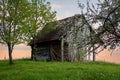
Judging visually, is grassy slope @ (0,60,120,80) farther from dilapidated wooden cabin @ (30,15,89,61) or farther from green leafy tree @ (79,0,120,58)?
dilapidated wooden cabin @ (30,15,89,61)

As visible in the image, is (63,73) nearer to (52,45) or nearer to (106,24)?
(106,24)

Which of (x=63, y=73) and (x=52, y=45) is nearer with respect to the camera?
(x=63, y=73)

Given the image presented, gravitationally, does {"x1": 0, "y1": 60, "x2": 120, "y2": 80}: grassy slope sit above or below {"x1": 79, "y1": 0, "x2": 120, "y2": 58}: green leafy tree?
below

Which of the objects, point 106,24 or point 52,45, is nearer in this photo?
point 106,24

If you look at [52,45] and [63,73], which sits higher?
[52,45]

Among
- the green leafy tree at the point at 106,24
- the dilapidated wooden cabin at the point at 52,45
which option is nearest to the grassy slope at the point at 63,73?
the green leafy tree at the point at 106,24

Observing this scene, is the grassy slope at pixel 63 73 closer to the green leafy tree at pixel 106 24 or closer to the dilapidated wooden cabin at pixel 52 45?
the green leafy tree at pixel 106 24

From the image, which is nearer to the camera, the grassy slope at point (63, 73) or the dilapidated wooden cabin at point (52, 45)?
the grassy slope at point (63, 73)

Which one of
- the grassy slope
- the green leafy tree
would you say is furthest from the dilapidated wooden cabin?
the green leafy tree

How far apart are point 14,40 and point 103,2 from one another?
23.4m

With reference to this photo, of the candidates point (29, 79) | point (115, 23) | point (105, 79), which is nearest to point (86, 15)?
point (115, 23)

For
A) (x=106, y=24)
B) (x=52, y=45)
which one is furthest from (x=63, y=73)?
(x=52, y=45)

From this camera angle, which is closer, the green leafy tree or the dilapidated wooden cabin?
the green leafy tree

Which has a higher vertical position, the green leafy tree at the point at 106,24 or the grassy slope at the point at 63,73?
the green leafy tree at the point at 106,24
